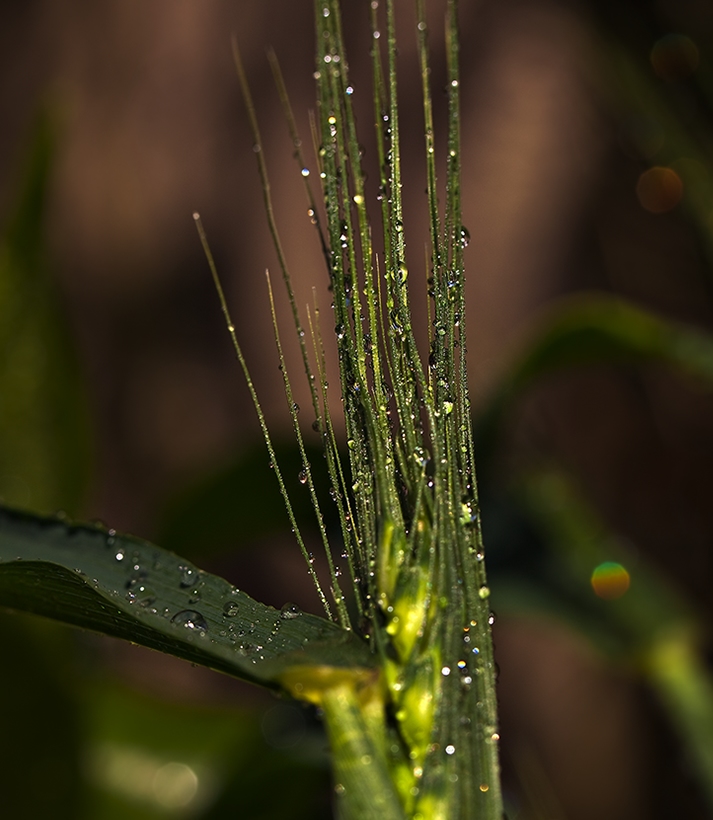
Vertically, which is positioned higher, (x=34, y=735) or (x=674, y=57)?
(x=674, y=57)

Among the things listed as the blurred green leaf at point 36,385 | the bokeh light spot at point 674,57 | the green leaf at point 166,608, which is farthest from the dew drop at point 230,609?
the bokeh light spot at point 674,57

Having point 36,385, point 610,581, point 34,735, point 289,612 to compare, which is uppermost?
point 36,385

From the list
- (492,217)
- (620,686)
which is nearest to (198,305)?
(492,217)

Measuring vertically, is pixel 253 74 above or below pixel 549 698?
above

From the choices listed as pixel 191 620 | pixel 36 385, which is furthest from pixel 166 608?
pixel 36 385

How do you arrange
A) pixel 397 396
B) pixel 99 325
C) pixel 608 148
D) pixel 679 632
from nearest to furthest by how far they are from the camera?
pixel 397 396, pixel 679 632, pixel 608 148, pixel 99 325

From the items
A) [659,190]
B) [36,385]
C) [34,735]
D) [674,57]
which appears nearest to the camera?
[34,735]

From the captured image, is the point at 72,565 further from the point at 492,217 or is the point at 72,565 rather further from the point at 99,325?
the point at 99,325

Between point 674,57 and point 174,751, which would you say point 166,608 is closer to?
point 174,751

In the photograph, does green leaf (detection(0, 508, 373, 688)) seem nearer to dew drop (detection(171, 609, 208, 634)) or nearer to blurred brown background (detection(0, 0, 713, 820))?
dew drop (detection(171, 609, 208, 634))
